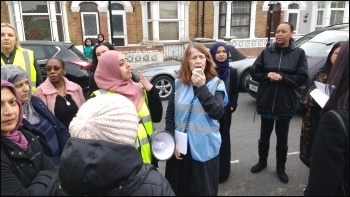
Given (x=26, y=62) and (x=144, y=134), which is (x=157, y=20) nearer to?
(x=26, y=62)

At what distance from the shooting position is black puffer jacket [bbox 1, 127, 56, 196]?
4.23ft

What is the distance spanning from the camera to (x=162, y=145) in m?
2.19

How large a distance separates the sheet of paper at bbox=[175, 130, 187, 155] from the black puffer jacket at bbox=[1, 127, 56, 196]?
3.21 feet

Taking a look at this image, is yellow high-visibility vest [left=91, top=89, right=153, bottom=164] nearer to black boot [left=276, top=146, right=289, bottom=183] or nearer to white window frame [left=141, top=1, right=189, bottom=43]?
black boot [left=276, top=146, right=289, bottom=183]

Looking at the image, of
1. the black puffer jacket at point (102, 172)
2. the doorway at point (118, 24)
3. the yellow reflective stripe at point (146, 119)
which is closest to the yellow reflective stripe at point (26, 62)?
the yellow reflective stripe at point (146, 119)

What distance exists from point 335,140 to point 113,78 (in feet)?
5.29

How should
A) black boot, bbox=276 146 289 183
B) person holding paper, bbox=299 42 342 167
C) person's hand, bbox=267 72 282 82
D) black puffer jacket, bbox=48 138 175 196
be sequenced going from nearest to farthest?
1. black puffer jacket, bbox=48 138 175 196
2. person holding paper, bbox=299 42 342 167
3. person's hand, bbox=267 72 282 82
4. black boot, bbox=276 146 289 183

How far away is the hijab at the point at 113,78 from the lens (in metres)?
2.21

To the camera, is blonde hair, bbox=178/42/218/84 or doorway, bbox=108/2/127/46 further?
doorway, bbox=108/2/127/46

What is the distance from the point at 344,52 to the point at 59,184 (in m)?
1.41

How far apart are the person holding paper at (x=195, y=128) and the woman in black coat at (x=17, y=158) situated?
3.50 feet

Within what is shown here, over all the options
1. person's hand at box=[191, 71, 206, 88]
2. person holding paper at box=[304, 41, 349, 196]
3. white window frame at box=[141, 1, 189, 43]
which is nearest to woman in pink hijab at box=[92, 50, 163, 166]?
person's hand at box=[191, 71, 206, 88]

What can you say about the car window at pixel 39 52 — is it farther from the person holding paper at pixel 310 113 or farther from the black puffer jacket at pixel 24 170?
the person holding paper at pixel 310 113

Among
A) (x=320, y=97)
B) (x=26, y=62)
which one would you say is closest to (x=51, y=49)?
(x=26, y=62)
